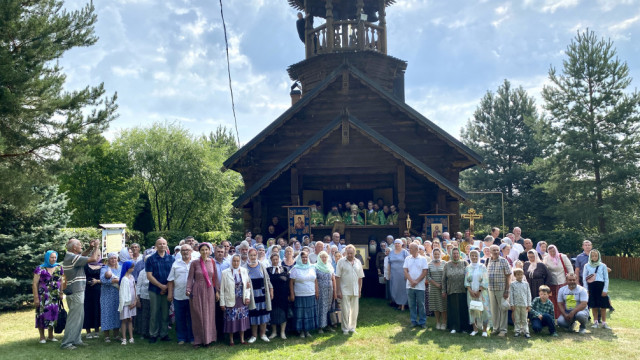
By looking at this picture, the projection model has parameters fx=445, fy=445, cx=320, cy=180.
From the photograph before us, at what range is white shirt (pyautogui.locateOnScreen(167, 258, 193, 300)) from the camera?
829 cm

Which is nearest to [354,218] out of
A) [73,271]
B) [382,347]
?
[382,347]

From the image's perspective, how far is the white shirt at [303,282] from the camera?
349 inches

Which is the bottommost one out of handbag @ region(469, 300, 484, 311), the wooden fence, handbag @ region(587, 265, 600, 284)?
the wooden fence

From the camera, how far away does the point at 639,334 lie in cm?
886

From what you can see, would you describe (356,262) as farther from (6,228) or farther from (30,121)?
(6,228)

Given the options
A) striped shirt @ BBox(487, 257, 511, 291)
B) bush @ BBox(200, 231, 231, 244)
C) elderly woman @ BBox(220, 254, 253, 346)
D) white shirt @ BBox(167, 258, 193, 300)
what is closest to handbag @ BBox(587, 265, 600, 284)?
striped shirt @ BBox(487, 257, 511, 291)

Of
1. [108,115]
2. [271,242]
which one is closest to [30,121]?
[108,115]

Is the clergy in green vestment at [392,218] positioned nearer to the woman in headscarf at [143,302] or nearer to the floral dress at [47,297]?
the woman in headscarf at [143,302]

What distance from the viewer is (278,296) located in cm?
880

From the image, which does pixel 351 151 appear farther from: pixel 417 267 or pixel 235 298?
pixel 235 298

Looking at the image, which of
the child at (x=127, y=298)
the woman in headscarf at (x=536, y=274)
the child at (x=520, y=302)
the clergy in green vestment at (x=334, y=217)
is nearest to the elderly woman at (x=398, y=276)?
the woman in headscarf at (x=536, y=274)

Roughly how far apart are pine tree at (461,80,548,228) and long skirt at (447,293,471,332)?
29.0 metres

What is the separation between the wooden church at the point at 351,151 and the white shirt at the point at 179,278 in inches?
231

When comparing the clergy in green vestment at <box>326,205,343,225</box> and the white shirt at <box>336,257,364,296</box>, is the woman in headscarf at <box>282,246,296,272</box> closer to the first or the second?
the white shirt at <box>336,257,364,296</box>
